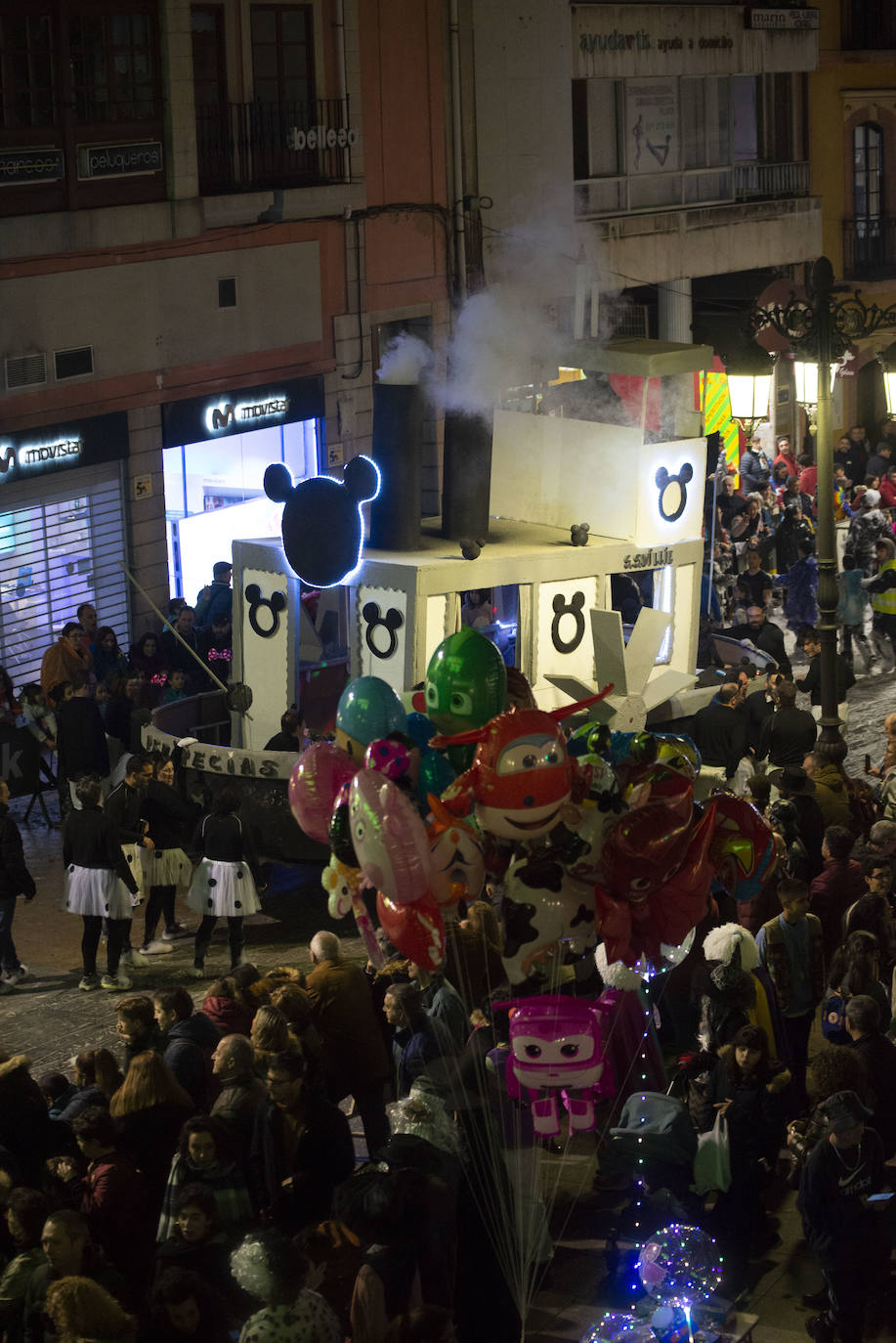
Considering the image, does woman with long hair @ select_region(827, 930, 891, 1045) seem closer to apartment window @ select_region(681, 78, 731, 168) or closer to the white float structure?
the white float structure

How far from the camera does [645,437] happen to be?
49.8 feet

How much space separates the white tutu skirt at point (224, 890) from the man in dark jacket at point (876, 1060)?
4.74 meters

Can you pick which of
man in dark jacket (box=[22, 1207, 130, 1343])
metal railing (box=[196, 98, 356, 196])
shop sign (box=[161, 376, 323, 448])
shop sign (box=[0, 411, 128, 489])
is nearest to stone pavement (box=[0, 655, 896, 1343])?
man in dark jacket (box=[22, 1207, 130, 1343])

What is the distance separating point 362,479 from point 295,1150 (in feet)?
20.6

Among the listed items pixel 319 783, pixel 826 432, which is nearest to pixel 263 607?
pixel 826 432

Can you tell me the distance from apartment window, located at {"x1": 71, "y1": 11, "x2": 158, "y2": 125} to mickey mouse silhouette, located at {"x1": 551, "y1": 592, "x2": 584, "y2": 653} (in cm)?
819

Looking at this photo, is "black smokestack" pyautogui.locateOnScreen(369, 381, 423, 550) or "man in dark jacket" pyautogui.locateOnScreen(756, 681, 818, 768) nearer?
"man in dark jacket" pyautogui.locateOnScreen(756, 681, 818, 768)

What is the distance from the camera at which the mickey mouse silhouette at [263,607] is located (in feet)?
48.8

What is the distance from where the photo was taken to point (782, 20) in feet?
101

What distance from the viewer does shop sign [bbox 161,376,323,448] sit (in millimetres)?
21078

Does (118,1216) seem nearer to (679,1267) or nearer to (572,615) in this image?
(679,1267)

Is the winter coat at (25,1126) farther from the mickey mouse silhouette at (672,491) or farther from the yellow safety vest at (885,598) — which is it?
the yellow safety vest at (885,598)

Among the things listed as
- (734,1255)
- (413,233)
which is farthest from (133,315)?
(734,1255)

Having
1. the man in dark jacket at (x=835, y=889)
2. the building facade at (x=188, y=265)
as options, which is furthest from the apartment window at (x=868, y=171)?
the man in dark jacket at (x=835, y=889)
